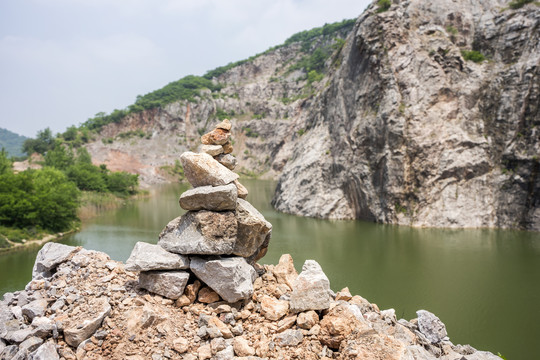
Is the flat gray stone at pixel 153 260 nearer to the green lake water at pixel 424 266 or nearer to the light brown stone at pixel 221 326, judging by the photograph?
the light brown stone at pixel 221 326

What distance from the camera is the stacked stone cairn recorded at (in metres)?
8.67

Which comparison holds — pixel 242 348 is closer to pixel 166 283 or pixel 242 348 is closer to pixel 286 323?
pixel 286 323

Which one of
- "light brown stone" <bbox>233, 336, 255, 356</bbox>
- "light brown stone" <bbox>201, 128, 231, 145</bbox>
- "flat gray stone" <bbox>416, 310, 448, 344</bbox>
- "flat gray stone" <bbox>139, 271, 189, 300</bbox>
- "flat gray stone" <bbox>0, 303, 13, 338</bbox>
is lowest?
"flat gray stone" <bbox>416, 310, 448, 344</bbox>

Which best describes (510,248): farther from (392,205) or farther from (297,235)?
(297,235)

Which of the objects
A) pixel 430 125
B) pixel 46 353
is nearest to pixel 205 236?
pixel 46 353

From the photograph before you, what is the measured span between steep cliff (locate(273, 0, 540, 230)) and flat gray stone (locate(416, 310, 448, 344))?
29.2 metres

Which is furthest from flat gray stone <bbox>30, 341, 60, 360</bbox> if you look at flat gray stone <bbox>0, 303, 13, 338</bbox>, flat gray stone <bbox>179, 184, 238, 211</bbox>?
flat gray stone <bbox>179, 184, 238, 211</bbox>

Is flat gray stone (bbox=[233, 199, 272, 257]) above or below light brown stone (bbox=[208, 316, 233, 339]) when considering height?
above

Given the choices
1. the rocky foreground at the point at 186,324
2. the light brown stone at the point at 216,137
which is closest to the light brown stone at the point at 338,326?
the rocky foreground at the point at 186,324

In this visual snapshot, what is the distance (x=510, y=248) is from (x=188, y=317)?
93.1 feet

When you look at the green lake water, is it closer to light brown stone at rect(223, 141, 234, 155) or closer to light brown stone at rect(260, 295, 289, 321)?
light brown stone at rect(260, 295, 289, 321)

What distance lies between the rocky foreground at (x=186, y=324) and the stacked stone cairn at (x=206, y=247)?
32cm

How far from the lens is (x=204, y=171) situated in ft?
31.8

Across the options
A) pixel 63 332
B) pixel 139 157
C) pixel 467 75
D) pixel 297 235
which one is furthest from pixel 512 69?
pixel 139 157
